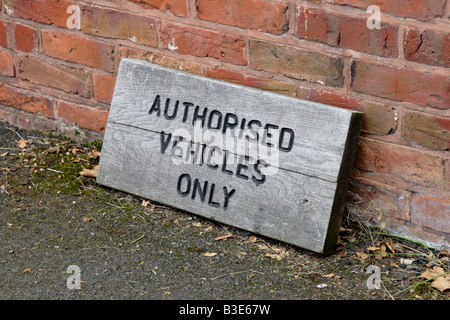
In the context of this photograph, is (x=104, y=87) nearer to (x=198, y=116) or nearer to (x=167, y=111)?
(x=167, y=111)

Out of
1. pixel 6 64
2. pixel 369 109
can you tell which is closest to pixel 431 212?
pixel 369 109

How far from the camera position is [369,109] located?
2646 millimetres

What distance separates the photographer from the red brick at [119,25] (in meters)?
3.06

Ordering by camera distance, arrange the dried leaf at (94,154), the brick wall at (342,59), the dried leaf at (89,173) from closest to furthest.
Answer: the brick wall at (342,59), the dried leaf at (89,173), the dried leaf at (94,154)

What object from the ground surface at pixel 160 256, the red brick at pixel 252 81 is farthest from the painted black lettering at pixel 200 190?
the red brick at pixel 252 81

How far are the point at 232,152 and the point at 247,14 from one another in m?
0.61

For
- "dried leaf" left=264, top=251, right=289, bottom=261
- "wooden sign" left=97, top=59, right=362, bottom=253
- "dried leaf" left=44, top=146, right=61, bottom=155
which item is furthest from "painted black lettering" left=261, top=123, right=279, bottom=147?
"dried leaf" left=44, top=146, right=61, bottom=155

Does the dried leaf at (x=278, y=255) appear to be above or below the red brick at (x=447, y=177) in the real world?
below

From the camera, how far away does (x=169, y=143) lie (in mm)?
2916

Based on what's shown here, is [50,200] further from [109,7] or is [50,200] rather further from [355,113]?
[355,113]

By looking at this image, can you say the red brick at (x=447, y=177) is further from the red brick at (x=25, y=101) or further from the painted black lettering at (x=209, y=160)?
the red brick at (x=25, y=101)

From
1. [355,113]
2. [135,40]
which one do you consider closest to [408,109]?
[355,113]

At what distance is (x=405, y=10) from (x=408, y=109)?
1.28 ft

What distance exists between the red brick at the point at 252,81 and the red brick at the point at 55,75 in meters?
0.75
